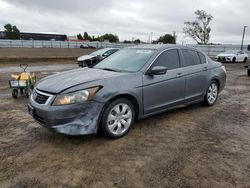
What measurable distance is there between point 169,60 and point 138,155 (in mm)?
2180

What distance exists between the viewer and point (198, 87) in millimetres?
5426

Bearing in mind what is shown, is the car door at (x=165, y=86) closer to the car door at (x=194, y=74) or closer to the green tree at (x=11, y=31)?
the car door at (x=194, y=74)

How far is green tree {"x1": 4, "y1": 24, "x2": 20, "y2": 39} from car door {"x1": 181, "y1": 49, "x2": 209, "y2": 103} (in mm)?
87240

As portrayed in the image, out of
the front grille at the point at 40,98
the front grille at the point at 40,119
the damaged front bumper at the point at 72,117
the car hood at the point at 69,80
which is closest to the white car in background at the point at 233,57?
the car hood at the point at 69,80

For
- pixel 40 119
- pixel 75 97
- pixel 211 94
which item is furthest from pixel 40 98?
pixel 211 94

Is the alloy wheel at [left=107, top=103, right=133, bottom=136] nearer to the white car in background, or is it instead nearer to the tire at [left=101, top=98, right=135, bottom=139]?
the tire at [left=101, top=98, right=135, bottom=139]

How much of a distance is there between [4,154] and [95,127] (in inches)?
52.5

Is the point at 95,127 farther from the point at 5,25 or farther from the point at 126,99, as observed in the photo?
the point at 5,25

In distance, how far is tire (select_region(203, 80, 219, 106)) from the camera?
5832mm

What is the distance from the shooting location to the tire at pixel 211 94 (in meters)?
5.83

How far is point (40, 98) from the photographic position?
12.4 feet

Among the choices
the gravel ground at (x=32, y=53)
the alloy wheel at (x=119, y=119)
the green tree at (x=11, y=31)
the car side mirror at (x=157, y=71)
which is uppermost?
A: the green tree at (x=11, y=31)

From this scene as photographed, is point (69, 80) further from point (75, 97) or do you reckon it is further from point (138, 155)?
point (138, 155)

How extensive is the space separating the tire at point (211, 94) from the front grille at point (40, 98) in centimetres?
375
